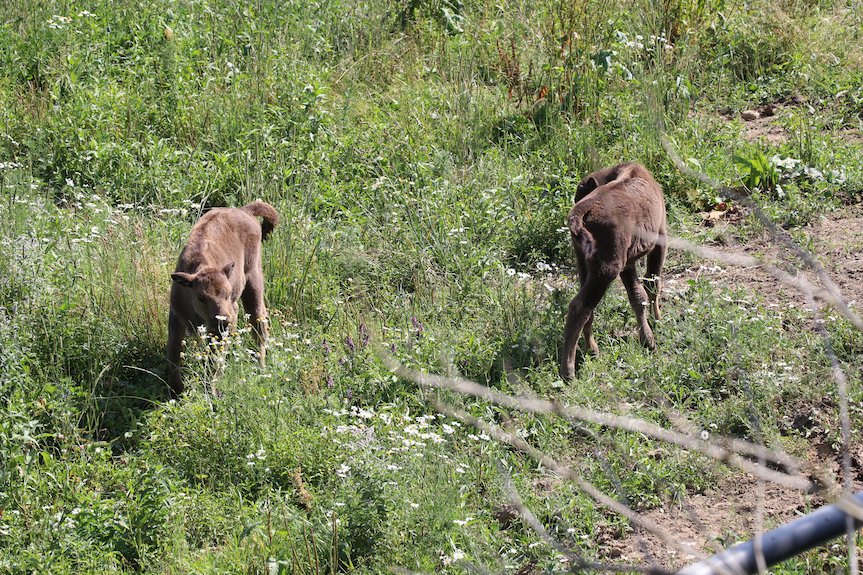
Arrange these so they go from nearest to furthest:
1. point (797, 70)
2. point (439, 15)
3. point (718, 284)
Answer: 1. point (718, 284)
2. point (797, 70)
3. point (439, 15)

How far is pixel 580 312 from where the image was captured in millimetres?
7727

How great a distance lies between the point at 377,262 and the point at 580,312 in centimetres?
242

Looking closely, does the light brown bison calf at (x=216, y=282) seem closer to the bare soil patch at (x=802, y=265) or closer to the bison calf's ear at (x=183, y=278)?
the bison calf's ear at (x=183, y=278)

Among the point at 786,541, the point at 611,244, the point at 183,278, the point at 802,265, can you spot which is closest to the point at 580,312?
the point at 611,244

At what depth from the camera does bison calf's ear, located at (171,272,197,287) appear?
7788mm

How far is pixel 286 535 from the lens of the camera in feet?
20.0

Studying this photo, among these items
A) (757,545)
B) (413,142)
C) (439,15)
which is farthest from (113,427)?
(439,15)

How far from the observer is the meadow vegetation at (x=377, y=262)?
256 inches

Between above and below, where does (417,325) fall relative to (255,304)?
above

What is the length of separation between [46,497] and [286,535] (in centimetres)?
176

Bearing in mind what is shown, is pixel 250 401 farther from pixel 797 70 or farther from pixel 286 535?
pixel 797 70

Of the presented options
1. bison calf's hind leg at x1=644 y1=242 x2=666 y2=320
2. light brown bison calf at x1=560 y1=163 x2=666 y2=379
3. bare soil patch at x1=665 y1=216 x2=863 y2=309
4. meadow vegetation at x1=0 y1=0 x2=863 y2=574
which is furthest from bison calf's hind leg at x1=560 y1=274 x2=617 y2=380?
bare soil patch at x1=665 y1=216 x2=863 y2=309

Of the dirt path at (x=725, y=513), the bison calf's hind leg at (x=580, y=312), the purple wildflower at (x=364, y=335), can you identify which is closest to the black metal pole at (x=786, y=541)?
the dirt path at (x=725, y=513)

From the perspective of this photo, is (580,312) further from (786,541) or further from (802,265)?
(786,541)
